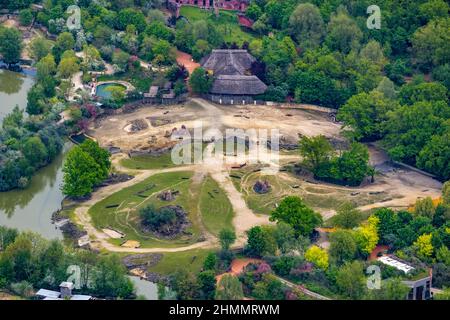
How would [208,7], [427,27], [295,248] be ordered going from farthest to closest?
[208,7], [427,27], [295,248]

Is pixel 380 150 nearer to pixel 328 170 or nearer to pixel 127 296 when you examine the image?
pixel 328 170

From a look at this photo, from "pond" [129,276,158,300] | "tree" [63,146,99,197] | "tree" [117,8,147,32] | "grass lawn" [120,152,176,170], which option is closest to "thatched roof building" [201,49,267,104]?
"tree" [117,8,147,32]

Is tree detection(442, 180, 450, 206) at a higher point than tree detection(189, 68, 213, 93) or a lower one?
lower

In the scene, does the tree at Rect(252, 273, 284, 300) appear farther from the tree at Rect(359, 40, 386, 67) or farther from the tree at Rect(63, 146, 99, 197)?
the tree at Rect(359, 40, 386, 67)

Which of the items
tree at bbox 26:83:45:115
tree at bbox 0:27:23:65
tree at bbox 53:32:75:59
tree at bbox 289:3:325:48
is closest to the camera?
tree at bbox 26:83:45:115

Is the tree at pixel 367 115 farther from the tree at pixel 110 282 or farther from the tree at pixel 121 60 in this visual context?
the tree at pixel 110 282

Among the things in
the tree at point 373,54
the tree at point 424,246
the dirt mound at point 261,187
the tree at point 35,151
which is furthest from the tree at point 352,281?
the tree at point 373,54

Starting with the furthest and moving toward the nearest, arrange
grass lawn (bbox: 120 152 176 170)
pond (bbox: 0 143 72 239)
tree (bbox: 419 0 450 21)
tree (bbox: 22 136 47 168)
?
tree (bbox: 419 0 450 21), grass lawn (bbox: 120 152 176 170), tree (bbox: 22 136 47 168), pond (bbox: 0 143 72 239)

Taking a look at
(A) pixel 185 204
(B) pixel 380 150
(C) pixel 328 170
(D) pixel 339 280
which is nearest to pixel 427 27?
(B) pixel 380 150
